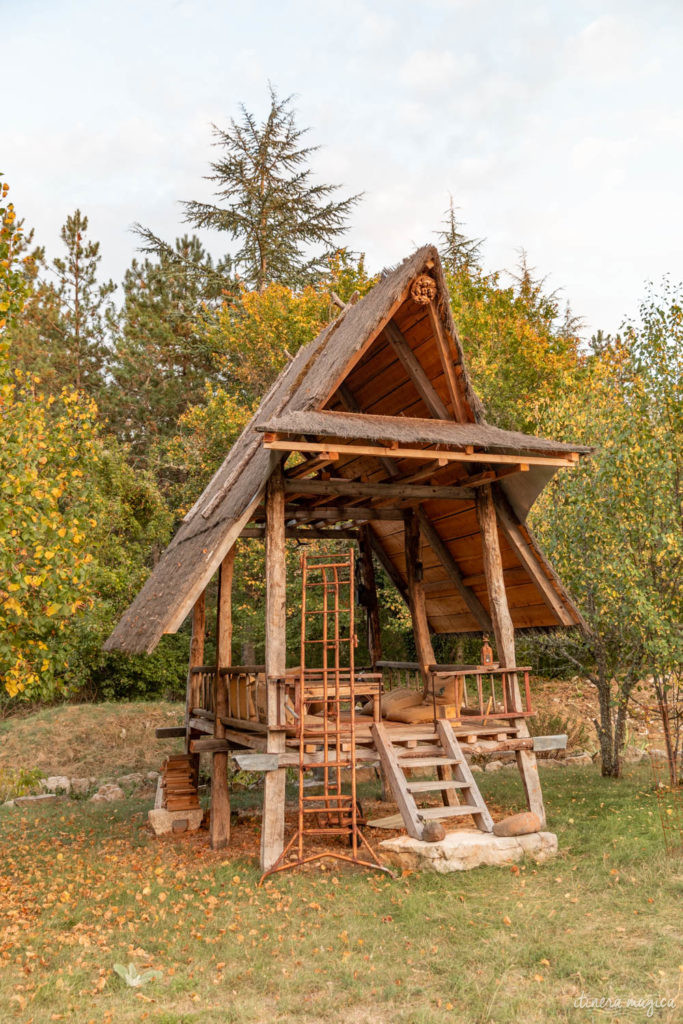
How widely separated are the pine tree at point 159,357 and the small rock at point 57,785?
1233 cm

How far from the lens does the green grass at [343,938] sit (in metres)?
4.98

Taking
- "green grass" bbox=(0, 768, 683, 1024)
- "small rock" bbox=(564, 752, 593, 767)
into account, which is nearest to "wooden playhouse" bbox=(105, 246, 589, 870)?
"green grass" bbox=(0, 768, 683, 1024)

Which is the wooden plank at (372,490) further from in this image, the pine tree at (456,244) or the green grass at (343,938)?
the pine tree at (456,244)

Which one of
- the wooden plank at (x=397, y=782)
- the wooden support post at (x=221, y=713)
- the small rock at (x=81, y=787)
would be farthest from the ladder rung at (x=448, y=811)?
the small rock at (x=81, y=787)

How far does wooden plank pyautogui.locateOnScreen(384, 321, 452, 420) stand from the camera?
10.1m

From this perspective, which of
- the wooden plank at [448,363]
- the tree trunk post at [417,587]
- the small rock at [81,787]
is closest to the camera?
the wooden plank at [448,363]

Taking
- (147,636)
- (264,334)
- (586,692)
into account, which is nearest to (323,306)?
(264,334)

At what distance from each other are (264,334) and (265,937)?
18.6 metres

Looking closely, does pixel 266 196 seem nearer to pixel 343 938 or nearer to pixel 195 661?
pixel 195 661

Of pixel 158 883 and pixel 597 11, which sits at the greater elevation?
pixel 597 11

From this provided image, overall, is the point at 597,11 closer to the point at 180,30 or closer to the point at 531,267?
the point at 180,30

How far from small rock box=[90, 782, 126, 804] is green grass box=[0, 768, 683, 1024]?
4.78 metres

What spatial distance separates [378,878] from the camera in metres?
7.55

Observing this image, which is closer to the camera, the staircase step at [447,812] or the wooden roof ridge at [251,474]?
the staircase step at [447,812]
